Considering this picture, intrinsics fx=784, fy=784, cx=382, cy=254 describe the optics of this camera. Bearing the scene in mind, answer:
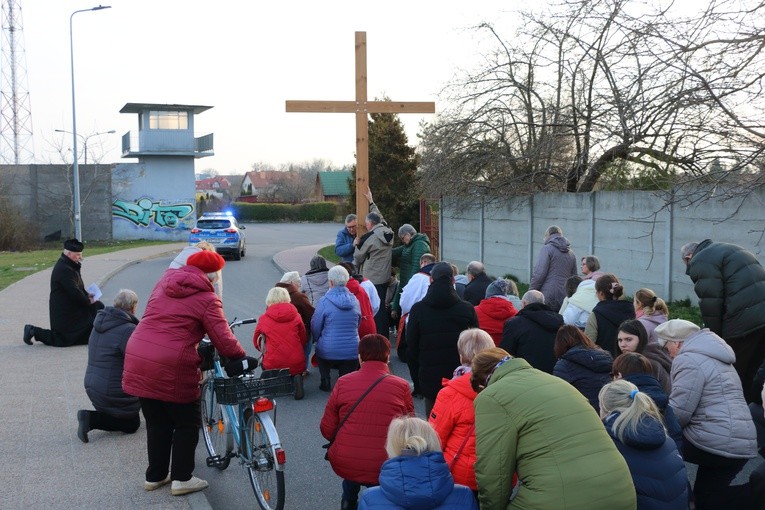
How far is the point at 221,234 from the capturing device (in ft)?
98.5

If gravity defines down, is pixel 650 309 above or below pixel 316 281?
above

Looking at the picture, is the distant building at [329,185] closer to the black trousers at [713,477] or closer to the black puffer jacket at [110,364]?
the black puffer jacket at [110,364]

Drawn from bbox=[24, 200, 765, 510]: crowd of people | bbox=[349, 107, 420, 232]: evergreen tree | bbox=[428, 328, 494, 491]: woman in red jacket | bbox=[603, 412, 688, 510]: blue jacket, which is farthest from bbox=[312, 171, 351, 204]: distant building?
bbox=[603, 412, 688, 510]: blue jacket

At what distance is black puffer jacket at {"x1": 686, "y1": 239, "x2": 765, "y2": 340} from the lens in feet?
24.2

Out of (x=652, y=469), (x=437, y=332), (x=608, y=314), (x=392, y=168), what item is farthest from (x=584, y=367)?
(x=392, y=168)

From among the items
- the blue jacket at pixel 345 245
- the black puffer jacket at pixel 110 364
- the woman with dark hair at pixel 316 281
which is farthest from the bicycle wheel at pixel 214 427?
the blue jacket at pixel 345 245

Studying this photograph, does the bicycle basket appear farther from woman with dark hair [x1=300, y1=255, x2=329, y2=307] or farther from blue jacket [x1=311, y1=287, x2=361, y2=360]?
woman with dark hair [x1=300, y1=255, x2=329, y2=307]

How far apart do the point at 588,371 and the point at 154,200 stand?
136 ft

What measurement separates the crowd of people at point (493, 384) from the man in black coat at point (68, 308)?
149 inches

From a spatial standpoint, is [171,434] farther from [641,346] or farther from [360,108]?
[360,108]

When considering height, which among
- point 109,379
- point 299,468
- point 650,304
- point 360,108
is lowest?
point 299,468

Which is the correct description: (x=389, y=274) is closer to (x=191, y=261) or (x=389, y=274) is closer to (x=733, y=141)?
(x=733, y=141)

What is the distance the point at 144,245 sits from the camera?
1554 inches

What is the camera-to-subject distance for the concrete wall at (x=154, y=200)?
143 feet
